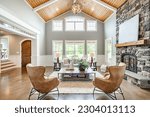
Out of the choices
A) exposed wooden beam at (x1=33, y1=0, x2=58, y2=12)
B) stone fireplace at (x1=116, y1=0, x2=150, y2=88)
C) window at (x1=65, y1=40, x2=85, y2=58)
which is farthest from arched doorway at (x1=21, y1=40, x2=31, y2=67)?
stone fireplace at (x1=116, y1=0, x2=150, y2=88)

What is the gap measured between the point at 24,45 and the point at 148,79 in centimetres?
929

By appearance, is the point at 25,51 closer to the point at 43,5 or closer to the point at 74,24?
the point at 74,24

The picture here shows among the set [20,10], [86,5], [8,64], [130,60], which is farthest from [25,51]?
[130,60]

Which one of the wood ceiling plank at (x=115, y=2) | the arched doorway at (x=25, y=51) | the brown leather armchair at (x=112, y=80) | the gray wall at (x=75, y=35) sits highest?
the wood ceiling plank at (x=115, y=2)

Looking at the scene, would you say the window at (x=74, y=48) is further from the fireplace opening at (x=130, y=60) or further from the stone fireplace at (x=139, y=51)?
the stone fireplace at (x=139, y=51)

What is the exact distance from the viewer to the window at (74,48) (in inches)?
511

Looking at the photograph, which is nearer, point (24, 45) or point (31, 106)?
point (31, 106)

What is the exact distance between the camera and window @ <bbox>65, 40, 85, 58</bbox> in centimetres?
1297

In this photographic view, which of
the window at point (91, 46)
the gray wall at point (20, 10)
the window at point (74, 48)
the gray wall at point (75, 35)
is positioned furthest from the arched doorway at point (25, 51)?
the window at point (91, 46)

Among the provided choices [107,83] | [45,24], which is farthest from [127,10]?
[45,24]

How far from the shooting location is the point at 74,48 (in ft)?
42.7

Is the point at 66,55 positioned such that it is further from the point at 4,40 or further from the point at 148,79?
the point at 148,79

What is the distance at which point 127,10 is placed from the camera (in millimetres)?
7617

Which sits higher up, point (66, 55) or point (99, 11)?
point (99, 11)
